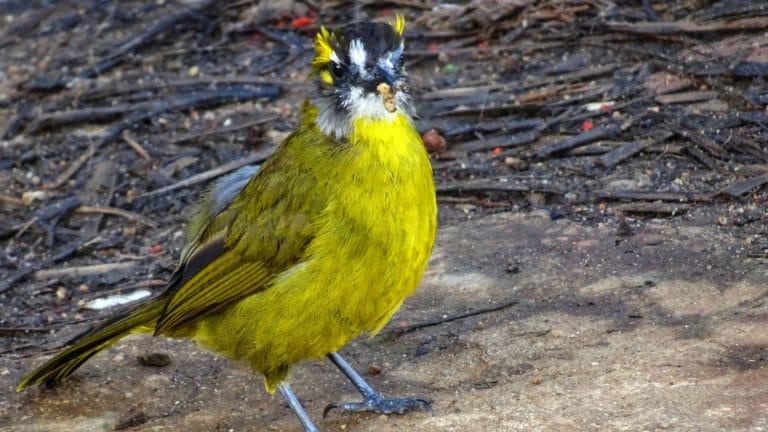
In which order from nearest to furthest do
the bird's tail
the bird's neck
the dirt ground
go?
the bird's neck < the dirt ground < the bird's tail

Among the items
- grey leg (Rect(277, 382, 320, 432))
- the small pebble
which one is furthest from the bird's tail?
grey leg (Rect(277, 382, 320, 432))

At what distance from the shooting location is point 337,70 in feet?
16.3

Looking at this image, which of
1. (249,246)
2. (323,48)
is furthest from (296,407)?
(323,48)

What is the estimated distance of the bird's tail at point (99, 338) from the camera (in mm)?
5477

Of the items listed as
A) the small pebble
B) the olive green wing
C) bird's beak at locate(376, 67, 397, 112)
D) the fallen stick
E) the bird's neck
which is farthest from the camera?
the fallen stick

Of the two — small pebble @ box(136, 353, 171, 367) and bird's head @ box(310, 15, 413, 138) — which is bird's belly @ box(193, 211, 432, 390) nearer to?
bird's head @ box(310, 15, 413, 138)

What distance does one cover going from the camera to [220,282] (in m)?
5.29

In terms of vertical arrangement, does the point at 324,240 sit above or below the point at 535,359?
above

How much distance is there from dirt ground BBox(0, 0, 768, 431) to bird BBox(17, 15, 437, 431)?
1.21 ft

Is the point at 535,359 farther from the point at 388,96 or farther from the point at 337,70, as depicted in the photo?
the point at 337,70

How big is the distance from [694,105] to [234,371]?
10.7 ft

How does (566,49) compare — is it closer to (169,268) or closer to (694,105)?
(694,105)

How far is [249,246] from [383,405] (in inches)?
35.8

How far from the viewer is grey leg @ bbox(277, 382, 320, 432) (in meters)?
5.16
